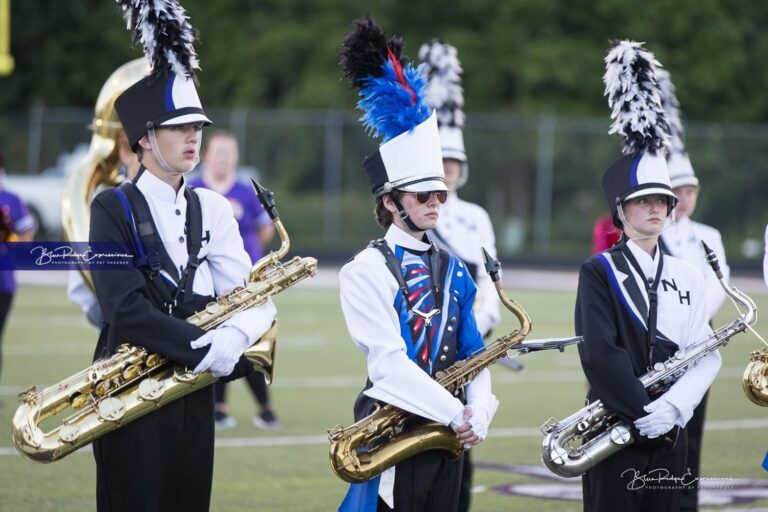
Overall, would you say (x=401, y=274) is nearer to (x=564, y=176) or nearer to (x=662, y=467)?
(x=662, y=467)

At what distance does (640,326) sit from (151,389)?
2.08 meters

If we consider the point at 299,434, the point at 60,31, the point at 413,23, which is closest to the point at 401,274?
the point at 299,434

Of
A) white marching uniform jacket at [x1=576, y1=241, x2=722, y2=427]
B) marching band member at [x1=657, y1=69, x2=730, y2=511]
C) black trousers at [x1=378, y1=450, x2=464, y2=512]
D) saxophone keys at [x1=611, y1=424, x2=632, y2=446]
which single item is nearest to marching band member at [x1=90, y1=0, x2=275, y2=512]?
black trousers at [x1=378, y1=450, x2=464, y2=512]

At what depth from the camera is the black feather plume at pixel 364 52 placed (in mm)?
5078

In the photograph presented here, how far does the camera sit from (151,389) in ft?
15.4

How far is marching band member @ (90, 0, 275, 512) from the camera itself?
15.4ft

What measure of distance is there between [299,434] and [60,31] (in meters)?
26.0

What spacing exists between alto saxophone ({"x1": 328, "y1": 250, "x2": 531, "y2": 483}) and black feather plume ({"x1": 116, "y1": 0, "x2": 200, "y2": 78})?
5.17ft

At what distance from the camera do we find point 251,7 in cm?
3148

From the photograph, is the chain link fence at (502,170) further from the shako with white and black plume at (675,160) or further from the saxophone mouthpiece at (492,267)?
the saxophone mouthpiece at (492,267)

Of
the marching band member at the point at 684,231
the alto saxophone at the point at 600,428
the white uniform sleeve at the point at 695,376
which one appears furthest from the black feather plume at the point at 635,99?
the marching band member at the point at 684,231

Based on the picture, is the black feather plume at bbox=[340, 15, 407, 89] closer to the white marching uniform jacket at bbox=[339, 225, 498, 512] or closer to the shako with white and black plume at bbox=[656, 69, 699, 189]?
the white marching uniform jacket at bbox=[339, 225, 498, 512]

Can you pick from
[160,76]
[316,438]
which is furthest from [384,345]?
[316,438]

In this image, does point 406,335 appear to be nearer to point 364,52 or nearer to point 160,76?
point 364,52
